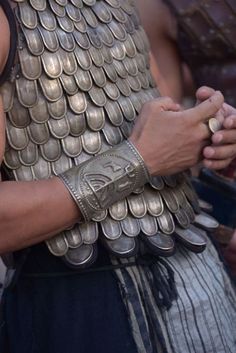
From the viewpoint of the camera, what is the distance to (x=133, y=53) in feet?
5.83

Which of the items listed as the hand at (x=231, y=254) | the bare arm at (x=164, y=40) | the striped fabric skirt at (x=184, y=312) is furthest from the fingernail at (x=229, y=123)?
the bare arm at (x=164, y=40)

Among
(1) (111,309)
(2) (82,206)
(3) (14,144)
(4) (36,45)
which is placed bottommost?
(1) (111,309)

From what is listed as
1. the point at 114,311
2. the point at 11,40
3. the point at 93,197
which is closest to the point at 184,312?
the point at 114,311

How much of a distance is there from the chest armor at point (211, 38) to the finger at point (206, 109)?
895 mm

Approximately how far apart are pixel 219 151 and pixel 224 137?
33 mm

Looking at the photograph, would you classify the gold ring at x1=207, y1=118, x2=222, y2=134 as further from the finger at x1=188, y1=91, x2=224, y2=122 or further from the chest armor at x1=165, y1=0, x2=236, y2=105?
the chest armor at x1=165, y1=0, x2=236, y2=105

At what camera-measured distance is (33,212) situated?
4.92 ft

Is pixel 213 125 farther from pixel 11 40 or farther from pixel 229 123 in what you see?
pixel 11 40

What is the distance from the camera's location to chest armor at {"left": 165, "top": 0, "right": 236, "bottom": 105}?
8.20 ft

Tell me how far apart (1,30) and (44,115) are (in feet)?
0.63

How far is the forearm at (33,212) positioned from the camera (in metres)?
1.48

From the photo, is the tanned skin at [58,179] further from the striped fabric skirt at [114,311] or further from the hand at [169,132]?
the striped fabric skirt at [114,311]

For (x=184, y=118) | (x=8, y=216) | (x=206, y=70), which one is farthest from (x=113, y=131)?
(x=206, y=70)

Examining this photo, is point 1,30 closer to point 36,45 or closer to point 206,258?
point 36,45
